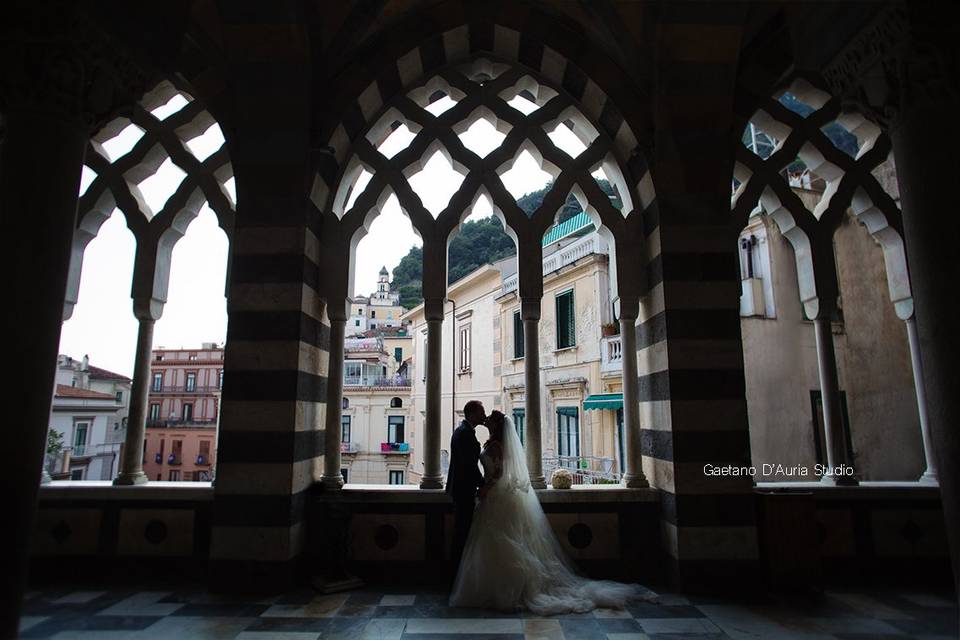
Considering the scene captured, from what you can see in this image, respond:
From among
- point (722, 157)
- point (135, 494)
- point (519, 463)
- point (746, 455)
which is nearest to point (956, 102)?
point (722, 157)

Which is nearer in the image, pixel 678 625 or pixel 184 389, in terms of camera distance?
pixel 678 625

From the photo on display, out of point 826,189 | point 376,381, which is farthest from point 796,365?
point 376,381

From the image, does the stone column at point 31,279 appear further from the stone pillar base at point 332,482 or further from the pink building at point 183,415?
the pink building at point 183,415

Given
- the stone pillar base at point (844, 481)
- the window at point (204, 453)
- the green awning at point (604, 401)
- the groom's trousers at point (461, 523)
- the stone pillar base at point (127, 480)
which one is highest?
the green awning at point (604, 401)

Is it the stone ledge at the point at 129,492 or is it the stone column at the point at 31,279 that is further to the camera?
the stone ledge at the point at 129,492

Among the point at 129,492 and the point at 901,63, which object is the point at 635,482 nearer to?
the point at 901,63

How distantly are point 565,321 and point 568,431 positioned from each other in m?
3.18

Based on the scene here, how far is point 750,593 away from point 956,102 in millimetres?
3798

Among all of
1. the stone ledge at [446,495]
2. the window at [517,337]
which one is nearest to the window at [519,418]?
the window at [517,337]

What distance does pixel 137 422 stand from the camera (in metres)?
4.95

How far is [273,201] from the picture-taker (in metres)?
4.86

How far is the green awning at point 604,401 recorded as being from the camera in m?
12.0

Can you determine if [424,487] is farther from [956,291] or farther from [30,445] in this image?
[956,291]

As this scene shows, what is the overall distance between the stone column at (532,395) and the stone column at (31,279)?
347cm
